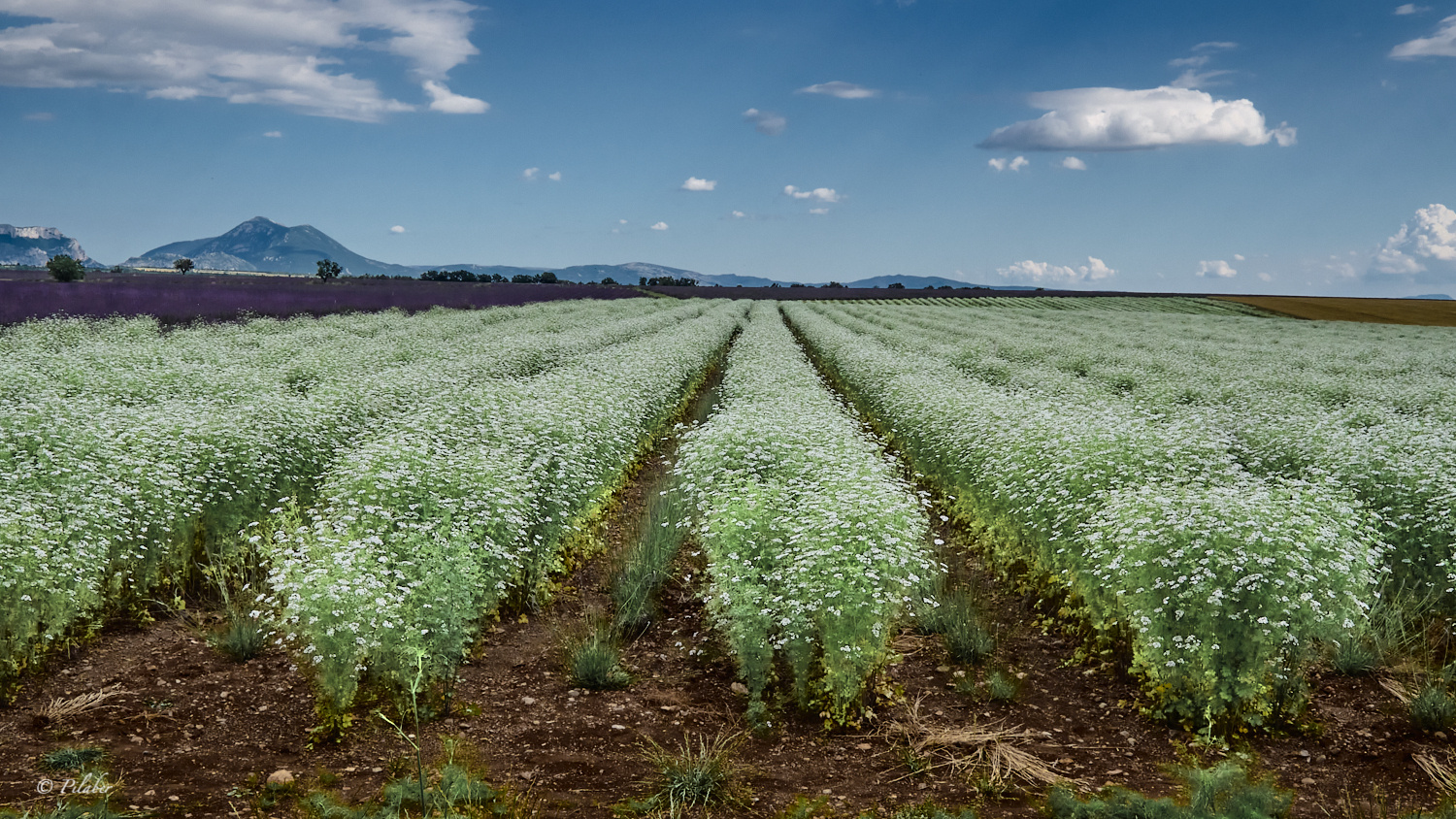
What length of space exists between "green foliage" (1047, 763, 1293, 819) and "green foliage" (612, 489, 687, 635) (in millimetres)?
4632

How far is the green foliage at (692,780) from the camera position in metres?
5.81

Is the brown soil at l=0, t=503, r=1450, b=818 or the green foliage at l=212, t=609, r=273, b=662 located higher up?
the green foliage at l=212, t=609, r=273, b=662

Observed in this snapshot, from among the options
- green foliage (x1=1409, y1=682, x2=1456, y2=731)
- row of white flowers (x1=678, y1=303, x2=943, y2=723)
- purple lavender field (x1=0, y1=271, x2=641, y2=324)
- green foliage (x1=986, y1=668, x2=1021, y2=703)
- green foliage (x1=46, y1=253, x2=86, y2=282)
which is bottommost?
green foliage (x1=986, y1=668, x2=1021, y2=703)

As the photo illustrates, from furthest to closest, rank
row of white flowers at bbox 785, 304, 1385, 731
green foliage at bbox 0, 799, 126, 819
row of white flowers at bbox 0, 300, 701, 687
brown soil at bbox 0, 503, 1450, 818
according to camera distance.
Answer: row of white flowers at bbox 0, 300, 701, 687, row of white flowers at bbox 785, 304, 1385, 731, brown soil at bbox 0, 503, 1450, 818, green foliage at bbox 0, 799, 126, 819

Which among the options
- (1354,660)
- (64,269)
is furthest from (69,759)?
(64,269)

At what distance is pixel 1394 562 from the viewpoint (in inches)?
340

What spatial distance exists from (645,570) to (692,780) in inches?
164

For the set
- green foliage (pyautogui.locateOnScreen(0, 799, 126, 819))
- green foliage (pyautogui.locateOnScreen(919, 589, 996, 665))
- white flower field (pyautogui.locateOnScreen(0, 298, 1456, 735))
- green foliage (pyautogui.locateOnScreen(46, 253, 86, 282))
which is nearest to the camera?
green foliage (pyautogui.locateOnScreen(0, 799, 126, 819))

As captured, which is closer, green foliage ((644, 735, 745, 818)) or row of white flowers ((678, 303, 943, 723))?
green foliage ((644, 735, 745, 818))

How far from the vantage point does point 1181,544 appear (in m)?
7.05

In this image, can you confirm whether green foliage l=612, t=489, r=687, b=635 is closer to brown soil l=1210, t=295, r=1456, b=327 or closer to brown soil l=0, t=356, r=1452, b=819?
brown soil l=0, t=356, r=1452, b=819

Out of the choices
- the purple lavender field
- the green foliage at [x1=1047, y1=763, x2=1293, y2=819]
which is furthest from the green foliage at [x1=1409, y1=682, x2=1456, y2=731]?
the purple lavender field

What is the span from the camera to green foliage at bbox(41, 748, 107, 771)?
19.6 ft

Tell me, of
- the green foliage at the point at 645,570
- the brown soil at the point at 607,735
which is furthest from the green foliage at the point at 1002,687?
the green foliage at the point at 645,570
